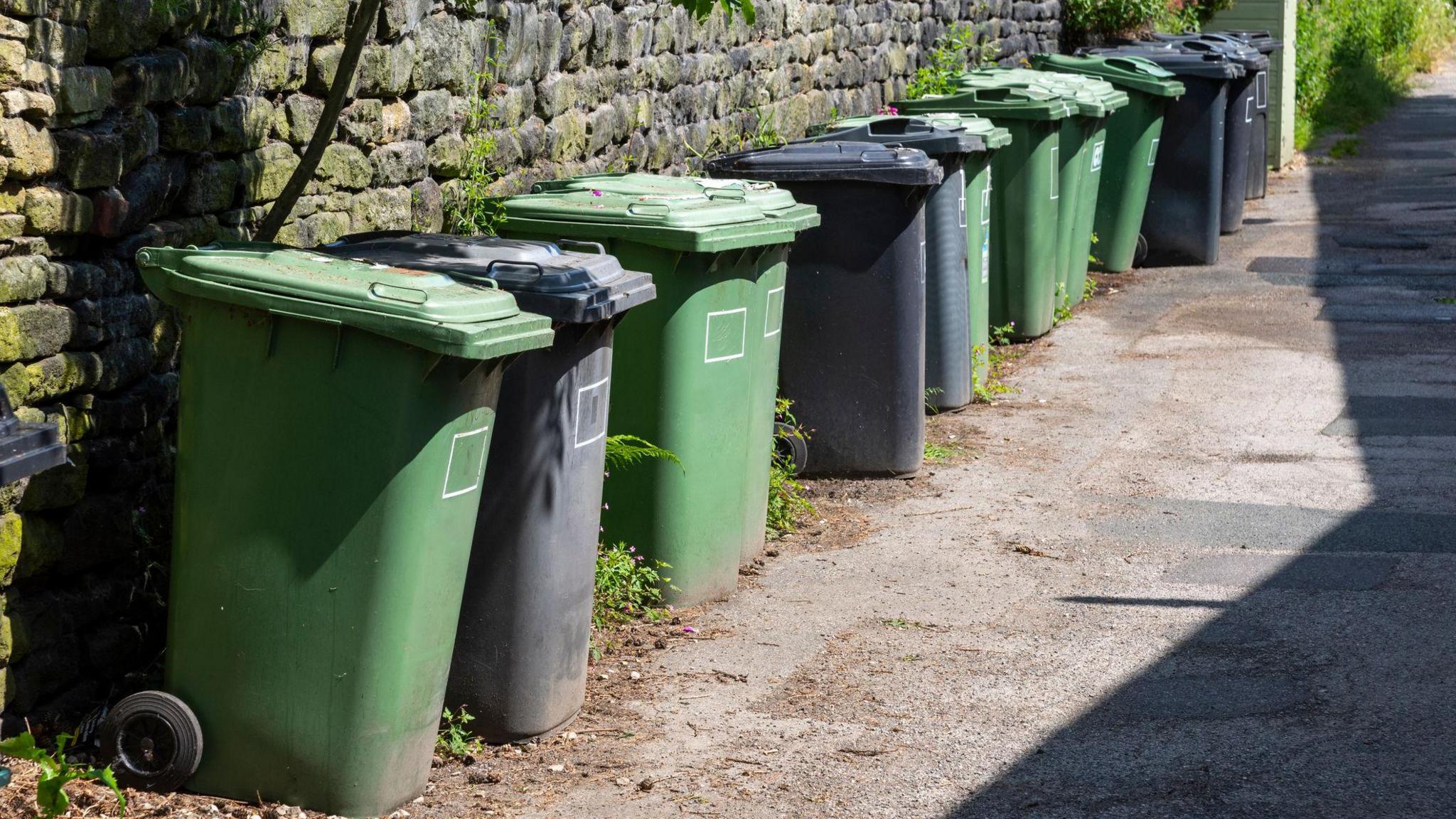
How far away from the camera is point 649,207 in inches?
205

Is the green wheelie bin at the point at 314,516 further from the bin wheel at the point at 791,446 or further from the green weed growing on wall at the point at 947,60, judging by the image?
the green weed growing on wall at the point at 947,60

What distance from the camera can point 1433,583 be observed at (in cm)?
570

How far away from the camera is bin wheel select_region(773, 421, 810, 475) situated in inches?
269

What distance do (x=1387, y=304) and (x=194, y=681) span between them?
864cm

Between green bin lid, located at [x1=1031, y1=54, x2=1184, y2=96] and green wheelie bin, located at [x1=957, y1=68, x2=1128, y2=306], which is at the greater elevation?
green bin lid, located at [x1=1031, y1=54, x2=1184, y2=96]

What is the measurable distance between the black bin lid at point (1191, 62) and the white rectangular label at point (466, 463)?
30.2ft

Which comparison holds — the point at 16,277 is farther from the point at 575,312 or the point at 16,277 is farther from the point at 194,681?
the point at 575,312

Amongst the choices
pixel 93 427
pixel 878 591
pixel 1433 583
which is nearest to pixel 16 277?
pixel 93 427

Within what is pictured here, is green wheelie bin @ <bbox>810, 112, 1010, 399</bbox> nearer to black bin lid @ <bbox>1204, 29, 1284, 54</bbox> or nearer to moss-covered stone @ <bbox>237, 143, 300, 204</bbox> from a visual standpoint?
moss-covered stone @ <bbox>237, 143, 300, 204</bbox>

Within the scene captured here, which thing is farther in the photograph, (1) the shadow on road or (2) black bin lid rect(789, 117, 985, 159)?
(2) black bin lid rect(789, 117, 985, 159)

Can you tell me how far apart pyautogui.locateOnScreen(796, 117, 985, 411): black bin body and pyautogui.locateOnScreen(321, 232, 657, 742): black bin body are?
10.9 feet

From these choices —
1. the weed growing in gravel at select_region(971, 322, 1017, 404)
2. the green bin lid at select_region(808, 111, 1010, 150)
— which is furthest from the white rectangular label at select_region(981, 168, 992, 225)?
the weed growing in gravel at select_region(971, 322, 1017, 404)

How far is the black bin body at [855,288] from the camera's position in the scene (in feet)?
22.1

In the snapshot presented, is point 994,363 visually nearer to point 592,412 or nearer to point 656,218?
point 656,218
